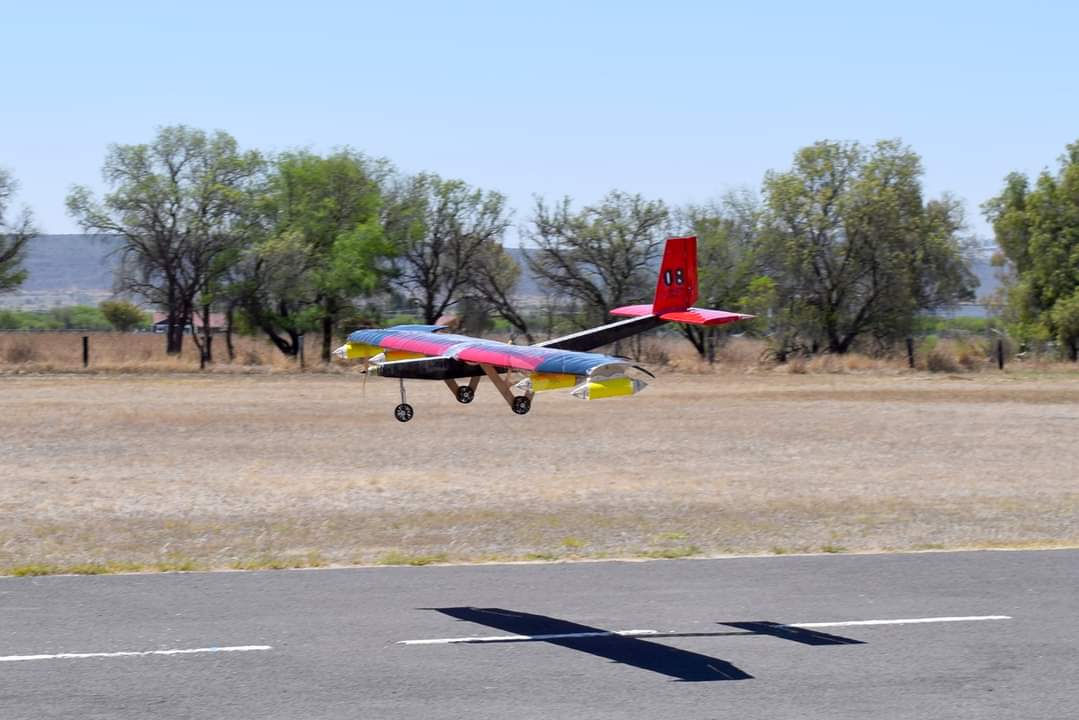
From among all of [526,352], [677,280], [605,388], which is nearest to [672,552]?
[677,280]

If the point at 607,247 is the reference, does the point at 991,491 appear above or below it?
below

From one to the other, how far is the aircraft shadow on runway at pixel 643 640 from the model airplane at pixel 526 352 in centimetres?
655

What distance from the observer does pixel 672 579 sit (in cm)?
2723

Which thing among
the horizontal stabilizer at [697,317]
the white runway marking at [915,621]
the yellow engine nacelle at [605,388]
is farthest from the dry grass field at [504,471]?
the yellow engine nacelle at [605,388]

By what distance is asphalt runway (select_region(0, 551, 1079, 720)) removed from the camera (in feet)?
61.3

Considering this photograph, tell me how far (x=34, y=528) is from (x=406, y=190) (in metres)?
37.8

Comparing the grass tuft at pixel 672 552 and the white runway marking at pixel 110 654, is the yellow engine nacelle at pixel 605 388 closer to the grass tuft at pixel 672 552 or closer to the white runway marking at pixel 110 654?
the white runway marking at pixel 110 654

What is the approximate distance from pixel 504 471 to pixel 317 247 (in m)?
9.94

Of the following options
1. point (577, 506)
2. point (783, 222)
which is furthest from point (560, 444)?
point (783, 222)

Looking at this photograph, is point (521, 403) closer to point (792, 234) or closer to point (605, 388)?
point (605, 388)

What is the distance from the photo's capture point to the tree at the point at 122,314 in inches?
4759

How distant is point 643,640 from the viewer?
22.3m

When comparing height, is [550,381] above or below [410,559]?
above

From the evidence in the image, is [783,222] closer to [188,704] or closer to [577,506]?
[577,506]
